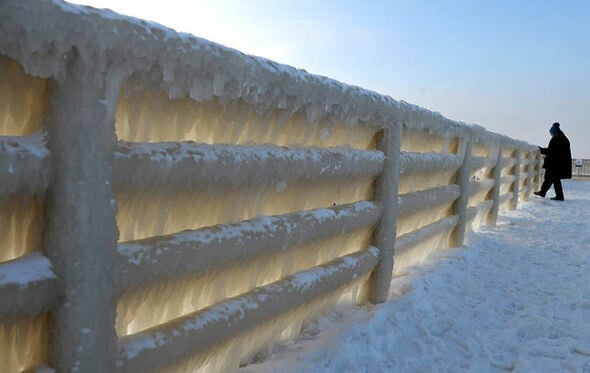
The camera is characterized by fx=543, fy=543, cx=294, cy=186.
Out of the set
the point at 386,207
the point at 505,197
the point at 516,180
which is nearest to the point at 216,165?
the point at 386,207

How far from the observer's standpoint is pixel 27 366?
1.44m

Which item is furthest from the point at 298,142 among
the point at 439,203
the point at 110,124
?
the point at 439,203

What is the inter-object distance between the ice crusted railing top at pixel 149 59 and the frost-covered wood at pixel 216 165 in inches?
6.9

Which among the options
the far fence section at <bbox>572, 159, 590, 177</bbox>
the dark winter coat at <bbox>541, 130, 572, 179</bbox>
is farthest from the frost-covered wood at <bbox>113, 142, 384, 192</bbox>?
the far fence section at <bbox>572, 159, 590, 177</bbox>

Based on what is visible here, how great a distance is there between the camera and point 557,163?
44.1 feet

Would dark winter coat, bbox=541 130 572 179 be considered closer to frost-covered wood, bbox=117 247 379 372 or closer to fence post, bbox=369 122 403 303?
fence post, bbox=369 122 403 303

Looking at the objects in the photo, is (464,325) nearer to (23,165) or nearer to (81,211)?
(81,211)

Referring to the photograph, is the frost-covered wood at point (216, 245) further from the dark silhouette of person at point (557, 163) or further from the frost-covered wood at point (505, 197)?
the dark silhouette of person at point (557, 163)

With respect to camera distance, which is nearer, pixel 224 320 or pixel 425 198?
pixel 224 320

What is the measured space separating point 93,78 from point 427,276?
3.37 meters

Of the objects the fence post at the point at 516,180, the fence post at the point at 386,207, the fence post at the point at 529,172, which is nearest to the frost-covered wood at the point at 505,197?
the fence post at the point at 516,180

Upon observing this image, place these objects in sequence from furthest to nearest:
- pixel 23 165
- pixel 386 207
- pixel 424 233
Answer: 1. pixel 424 233
2. pixel 386 207
3. pixel 23 165

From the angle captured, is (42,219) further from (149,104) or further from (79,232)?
(149,104)

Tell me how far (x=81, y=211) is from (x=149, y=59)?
48cm
